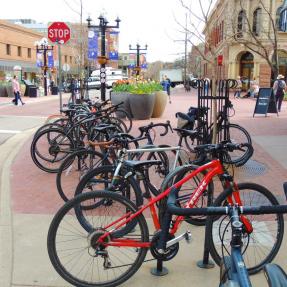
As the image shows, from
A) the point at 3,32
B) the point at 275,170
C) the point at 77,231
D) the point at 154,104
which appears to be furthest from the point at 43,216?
the point at 3,32

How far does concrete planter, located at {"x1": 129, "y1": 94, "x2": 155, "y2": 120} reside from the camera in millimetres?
14769

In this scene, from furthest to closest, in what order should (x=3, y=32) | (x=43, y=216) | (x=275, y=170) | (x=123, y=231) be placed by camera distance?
1. (x=3, y=32)
2. (x=275, y=170)
3. (x=43, y=216)
4. (x=123, y=231)

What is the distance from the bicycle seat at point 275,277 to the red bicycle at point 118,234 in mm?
1408

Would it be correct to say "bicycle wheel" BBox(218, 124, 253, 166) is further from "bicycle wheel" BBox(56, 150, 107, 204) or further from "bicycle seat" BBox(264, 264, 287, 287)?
"bicycle seat" BBox(264, 264, 287, 287)

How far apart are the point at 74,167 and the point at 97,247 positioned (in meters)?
2.29

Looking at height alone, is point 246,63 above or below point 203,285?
above

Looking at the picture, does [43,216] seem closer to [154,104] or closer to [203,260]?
[203,260]

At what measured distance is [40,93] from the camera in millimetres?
36906

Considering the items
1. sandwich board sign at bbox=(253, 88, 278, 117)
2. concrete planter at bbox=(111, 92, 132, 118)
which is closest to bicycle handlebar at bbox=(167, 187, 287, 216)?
concrete planter at bbox=(111, 92, 132, 118)

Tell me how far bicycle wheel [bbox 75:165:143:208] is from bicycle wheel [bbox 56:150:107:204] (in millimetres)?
807

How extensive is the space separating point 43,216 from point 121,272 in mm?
1868

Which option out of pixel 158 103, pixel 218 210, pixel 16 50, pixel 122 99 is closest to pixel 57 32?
pixel 122 99

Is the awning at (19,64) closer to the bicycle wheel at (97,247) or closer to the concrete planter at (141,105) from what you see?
the concrete planter at (141,105)

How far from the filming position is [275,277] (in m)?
1.76
